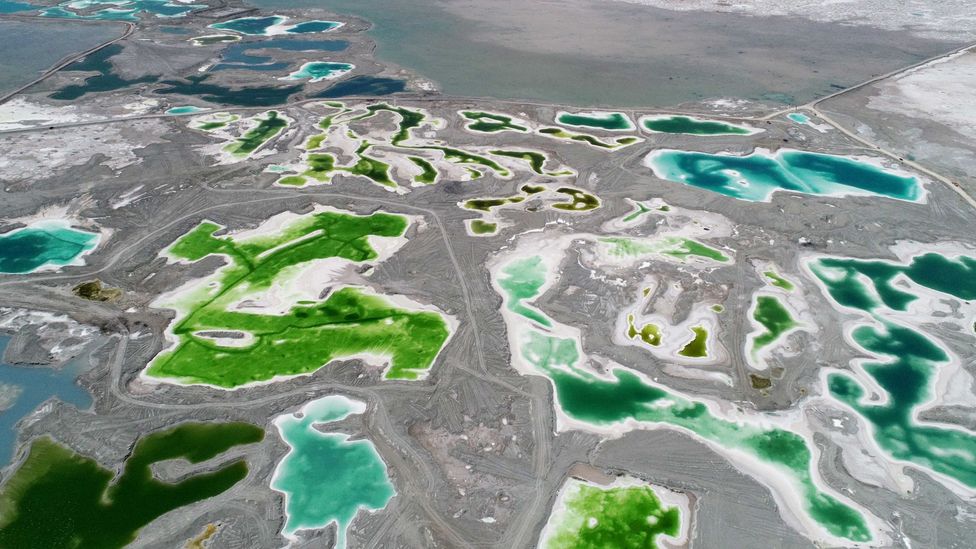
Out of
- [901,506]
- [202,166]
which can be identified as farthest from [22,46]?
[901,506]

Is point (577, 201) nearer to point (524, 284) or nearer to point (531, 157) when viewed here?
point (531, 157)

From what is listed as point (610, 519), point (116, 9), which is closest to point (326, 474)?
point (610, 519)

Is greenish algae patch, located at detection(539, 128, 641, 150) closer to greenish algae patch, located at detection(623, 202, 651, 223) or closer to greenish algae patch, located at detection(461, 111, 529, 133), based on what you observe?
greenish algae patch, located at detection(461, 111, 529, 133)

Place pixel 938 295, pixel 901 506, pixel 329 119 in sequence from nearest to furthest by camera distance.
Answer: pixel 901 506 < pixel 938 295 < pixel 329 119

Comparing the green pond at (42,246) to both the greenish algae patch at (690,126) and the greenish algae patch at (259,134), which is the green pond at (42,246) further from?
the greenish algae patch at (690,126)

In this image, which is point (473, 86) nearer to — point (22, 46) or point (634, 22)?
point (634, 22)

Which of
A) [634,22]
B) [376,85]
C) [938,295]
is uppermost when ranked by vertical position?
[634,22]
